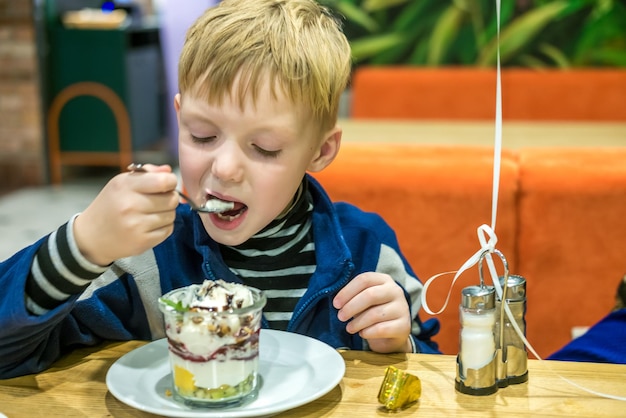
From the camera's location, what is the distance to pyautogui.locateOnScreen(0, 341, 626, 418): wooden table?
92 cm

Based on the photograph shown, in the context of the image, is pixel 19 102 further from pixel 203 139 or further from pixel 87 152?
pixel 203 139

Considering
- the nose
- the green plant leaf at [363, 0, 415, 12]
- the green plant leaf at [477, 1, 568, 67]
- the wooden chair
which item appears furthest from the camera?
the wooden chair

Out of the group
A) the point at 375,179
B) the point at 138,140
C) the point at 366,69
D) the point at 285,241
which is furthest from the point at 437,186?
the point at 138,140

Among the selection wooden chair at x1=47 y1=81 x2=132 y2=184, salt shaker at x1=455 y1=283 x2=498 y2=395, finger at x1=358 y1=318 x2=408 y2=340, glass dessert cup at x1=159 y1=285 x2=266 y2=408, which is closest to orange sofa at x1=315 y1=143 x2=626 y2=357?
finger at x1=358 y1=318 x2=408 y2=340

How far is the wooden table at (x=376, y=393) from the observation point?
92 centimetres

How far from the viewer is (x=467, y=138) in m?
3.72

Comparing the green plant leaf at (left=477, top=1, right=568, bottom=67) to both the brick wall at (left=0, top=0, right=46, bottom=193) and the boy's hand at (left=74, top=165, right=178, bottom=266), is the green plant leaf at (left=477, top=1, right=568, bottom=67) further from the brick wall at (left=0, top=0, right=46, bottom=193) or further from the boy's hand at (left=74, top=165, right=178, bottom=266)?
the boy's hand at (left=74, top=165, right=178, bottom=266)

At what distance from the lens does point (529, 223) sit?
1.95 meters

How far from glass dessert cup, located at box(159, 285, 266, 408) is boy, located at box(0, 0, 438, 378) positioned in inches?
4.5

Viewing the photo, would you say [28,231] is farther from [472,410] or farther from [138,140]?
[472,410]

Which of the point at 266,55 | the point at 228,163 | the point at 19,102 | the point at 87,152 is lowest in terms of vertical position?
the point at 87,152

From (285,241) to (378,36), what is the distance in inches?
167

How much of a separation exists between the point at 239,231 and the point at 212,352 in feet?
0.94

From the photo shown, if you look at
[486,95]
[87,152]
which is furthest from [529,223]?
[87,152]
